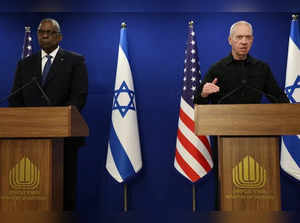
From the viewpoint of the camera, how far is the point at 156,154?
5.19m

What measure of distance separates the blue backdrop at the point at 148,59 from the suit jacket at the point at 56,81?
1244 mm

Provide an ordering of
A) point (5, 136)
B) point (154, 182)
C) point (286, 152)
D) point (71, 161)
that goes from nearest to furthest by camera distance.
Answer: point (5, 136) → point (71, 161) → point (286, 152) → point (154, 182)

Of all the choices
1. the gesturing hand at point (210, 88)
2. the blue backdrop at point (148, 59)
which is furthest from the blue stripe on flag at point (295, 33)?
the gesturing hand at point (210, 88)

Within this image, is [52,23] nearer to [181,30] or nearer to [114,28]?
[114,28]

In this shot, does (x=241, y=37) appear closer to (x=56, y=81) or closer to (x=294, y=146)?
(x=294, y=146)

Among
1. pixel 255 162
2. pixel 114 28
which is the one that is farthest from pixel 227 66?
pixel 114 28

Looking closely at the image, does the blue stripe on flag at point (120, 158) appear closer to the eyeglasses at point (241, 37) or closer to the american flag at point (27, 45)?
the american flag at point (27, 45)

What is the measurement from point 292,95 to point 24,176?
2.75 meters

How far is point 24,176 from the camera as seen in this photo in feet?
10.8

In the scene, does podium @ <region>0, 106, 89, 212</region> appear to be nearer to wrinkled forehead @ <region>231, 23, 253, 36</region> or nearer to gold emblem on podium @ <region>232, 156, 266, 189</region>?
gold emblem on podium @ <region>232, 156, 266, 189</region>

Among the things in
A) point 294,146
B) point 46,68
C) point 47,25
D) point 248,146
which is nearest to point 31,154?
point 46,68

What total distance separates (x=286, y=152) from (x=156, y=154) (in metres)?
1.35

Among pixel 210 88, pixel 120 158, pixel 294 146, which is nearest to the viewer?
pixel 210 88

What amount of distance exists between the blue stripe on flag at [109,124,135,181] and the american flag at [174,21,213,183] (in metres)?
0.47
